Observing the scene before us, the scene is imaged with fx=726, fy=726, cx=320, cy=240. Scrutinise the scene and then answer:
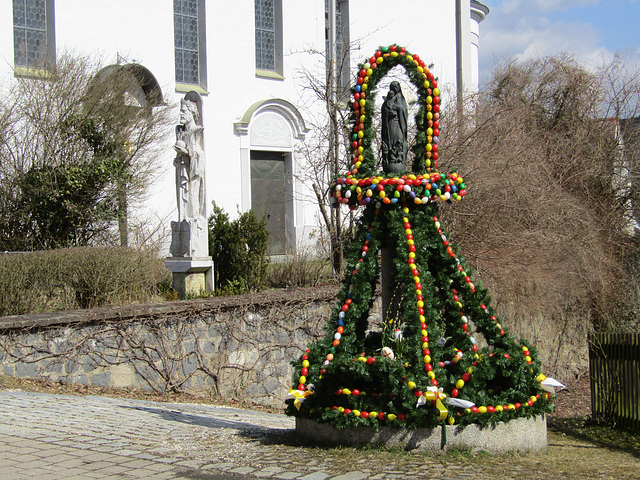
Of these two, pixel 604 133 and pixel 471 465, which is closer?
pixel 471 465

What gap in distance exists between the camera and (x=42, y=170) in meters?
15.2

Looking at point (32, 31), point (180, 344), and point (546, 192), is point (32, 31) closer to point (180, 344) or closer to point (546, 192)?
point (180, 344)

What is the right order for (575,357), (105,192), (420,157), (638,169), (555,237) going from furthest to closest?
(638,169) → (105,192) → (575,357) → (555,237) → (420,157)

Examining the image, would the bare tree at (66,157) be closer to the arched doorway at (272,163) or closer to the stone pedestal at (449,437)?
the arched doorway at (272,163)

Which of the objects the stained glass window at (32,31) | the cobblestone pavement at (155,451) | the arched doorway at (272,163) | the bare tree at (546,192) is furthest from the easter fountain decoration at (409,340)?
the arched doorway at (272,163)

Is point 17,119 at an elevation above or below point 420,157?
above

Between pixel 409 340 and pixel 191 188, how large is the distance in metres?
7.80

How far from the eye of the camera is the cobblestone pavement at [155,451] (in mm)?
5039

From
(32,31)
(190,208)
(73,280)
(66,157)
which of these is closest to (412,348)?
(73,280)

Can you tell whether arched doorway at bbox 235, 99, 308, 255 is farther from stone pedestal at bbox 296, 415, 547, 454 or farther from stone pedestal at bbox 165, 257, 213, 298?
stone pedestal at bbox 296, 415, 547, 454

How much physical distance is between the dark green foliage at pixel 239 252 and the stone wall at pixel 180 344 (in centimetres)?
159

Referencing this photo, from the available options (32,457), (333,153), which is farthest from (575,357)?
(32,457)

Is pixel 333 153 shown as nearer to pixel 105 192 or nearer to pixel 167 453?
pixel 105 192

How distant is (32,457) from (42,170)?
430 inches
